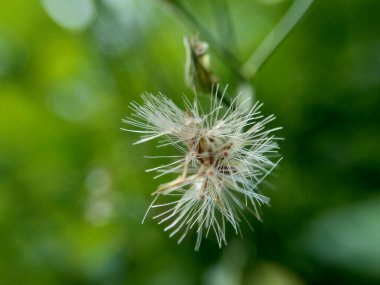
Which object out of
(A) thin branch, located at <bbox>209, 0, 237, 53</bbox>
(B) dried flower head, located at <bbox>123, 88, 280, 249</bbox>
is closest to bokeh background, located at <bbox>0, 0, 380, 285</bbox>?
(A) thin branch, located at <bbox>209, 0, 237, 53</bbox>

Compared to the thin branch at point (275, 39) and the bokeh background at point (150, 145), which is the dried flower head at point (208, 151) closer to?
the thin branch at point (275, 39)

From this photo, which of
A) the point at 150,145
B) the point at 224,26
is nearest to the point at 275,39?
the point at 224,26

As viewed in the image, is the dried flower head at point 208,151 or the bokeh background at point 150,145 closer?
the dried flower head at point 208,151

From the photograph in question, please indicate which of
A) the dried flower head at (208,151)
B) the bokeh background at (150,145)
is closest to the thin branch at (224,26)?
the bokeh background at (150,145)

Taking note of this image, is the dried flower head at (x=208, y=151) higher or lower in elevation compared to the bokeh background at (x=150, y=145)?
lower

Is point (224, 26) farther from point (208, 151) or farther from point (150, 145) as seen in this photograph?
point (208, 151)

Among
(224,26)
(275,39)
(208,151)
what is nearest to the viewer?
(208,151)

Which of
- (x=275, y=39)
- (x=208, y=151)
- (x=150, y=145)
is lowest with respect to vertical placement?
(x=208, y=151)

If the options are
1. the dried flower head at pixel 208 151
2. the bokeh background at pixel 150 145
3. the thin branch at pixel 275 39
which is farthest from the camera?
the bokeh background at pixel 150 145

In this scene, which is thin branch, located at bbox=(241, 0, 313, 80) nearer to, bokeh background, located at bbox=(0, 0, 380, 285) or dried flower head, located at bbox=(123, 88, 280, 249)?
bokeh background, located at bbox=(0, 0, 380, 285)

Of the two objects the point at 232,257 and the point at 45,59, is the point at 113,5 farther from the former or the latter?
the point at 232,257

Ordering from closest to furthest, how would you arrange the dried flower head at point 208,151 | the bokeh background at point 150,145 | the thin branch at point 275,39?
the dried flower head at point 208,151, the thin branch at point 275,39, the bokeh background at point 150,145
